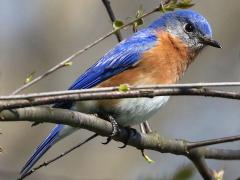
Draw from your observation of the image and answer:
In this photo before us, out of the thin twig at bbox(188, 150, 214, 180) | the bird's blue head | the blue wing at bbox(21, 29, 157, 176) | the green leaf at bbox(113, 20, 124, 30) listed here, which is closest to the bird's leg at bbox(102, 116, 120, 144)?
the blue wing at bbox(21, 29, 157, 176)

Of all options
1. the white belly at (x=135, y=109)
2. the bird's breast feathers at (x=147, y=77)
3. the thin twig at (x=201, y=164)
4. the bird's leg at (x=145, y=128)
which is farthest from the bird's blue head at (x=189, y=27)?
the thin twig at (x=201, y=164)

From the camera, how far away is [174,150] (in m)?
4.98

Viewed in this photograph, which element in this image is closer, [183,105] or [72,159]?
[72,159]

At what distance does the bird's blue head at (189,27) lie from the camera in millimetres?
6297

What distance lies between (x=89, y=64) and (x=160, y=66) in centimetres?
494

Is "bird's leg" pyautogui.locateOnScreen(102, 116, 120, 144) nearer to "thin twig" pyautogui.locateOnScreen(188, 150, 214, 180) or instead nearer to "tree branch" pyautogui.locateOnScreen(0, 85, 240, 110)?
"thin twig" pyautogui.locateOnScreen(188, 150, 214, 180)

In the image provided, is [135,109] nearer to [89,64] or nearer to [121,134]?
[121,134]

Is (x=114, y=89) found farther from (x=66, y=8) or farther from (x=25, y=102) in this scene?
(x=66, y=8)

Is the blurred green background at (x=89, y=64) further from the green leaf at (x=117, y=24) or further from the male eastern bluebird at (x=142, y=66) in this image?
the green leaf at (x=117, y=24)

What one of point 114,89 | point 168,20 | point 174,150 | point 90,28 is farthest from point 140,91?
point 90,28

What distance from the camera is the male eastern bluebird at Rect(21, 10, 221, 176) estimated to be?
212 inches

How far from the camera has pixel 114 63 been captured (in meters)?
5.92

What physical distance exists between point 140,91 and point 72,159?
6727mm

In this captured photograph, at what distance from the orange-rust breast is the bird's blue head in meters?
0.14
